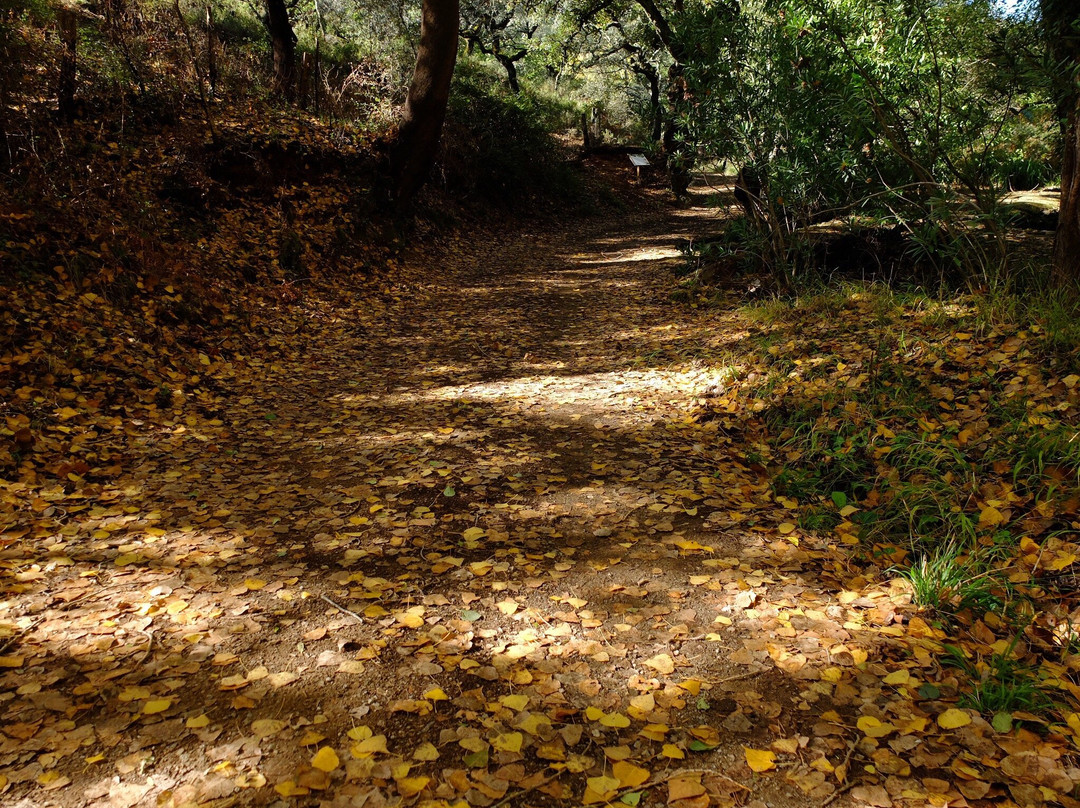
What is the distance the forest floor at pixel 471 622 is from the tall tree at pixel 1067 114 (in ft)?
4.17

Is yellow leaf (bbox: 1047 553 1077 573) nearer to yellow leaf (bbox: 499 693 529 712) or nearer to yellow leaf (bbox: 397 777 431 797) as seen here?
yellow leaf (bbox: 499 693 529 712)

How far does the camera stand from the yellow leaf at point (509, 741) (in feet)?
7.52

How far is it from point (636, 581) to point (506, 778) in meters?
1.33

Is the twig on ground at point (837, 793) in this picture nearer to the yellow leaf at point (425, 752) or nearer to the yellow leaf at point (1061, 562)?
the yellow leaf at point (425, 752)

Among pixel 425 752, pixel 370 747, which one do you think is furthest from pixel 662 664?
pixel 370 747

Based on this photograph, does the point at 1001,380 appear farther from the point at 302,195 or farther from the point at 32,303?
the point at 302,195

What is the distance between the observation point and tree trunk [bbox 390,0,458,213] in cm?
1077

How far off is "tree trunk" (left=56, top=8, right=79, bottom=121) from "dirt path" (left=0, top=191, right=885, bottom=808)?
528cm

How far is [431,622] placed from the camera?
298 centimetres

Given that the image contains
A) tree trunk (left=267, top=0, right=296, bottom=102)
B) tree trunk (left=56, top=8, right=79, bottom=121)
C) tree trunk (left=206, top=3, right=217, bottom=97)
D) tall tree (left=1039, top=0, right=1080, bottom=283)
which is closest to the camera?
tall tree (left=1039, top=0, right=1080, bottom=283)

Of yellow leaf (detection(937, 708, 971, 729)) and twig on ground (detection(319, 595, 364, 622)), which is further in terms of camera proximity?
twig on ground (detection(319, 595, 364, 622))

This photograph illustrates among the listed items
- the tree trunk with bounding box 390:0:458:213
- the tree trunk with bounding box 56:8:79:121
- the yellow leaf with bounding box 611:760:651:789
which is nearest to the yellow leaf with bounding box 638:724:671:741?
the yellow leaf with bounding box 611:760:651:789

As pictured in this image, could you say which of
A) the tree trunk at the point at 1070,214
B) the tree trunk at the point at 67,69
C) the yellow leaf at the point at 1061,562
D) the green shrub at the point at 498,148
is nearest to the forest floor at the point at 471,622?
the yellow leaf at the point at 1061,562

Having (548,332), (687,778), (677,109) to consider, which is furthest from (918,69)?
(687,778)
